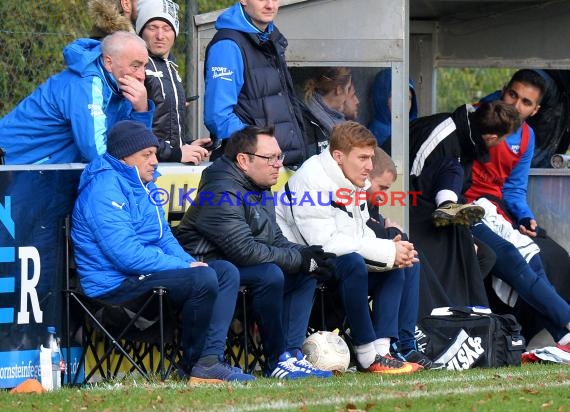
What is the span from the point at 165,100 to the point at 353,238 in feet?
5.00

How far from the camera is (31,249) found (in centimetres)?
795

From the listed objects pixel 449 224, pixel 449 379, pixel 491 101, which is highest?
pixel 491 101

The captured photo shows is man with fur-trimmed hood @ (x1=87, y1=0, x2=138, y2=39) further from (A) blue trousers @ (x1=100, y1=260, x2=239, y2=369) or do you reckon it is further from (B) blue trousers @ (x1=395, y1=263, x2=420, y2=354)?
(B) blue trousers @ (x1=395, y1=263, x2=420, y2=354)

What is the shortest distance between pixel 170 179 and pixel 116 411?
2.64 meters

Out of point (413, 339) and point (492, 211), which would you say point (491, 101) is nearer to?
point (492, 211)

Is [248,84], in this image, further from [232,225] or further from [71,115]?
[71,115]

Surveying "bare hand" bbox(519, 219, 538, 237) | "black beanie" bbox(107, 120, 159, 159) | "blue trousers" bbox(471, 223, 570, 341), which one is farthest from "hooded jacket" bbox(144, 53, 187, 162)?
"bare hand" bbox(519, 219, 538, 237)

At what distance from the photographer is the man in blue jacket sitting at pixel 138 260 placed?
25.7 feet

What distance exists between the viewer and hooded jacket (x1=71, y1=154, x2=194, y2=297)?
25.7ft

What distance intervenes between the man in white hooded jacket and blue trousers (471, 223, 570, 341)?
6.11ft

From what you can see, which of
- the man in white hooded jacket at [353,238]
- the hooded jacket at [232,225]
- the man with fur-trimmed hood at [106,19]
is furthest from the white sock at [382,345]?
the man with fur-trimmed hood at [106,19]

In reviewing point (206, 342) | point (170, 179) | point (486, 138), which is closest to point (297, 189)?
point (170, 179)

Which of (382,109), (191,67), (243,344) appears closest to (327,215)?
(243,344)

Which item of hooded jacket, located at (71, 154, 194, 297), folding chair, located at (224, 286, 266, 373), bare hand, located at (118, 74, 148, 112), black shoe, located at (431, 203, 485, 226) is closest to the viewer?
hooded jacket, located at (71, 154, 194, 297)
